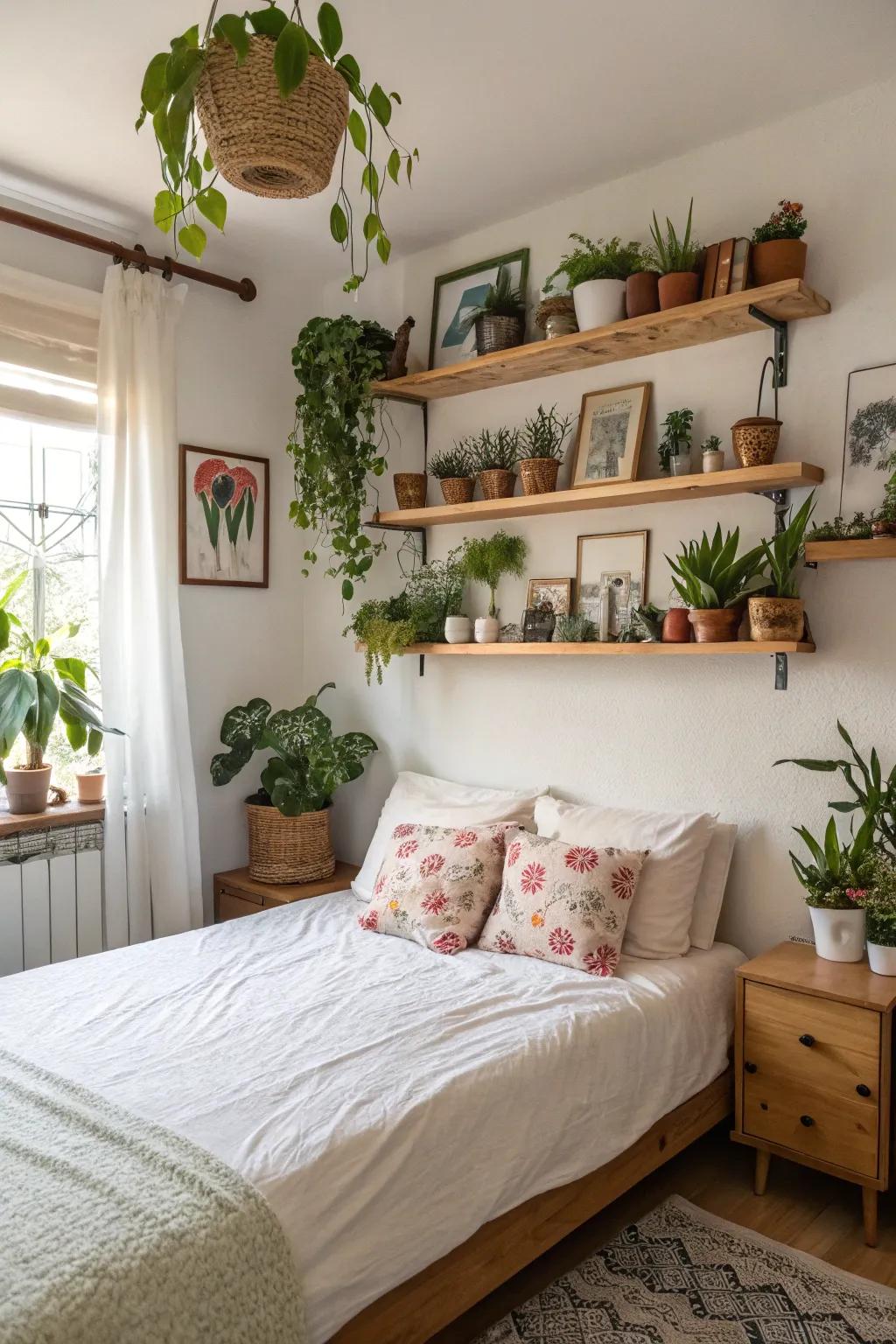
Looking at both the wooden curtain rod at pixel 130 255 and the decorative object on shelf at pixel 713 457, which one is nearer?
the decorative object on shelf at pixel 713 457

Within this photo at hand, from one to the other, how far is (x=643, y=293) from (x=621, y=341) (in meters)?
0.14

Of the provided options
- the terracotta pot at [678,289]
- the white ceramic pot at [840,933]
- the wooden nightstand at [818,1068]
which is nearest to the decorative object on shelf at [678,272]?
the terracotta pot at [678,289]

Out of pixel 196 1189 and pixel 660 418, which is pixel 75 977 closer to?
pixel 196 1189

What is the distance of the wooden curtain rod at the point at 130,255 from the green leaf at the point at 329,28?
6.03ft

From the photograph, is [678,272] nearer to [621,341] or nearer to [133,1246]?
[621,341]

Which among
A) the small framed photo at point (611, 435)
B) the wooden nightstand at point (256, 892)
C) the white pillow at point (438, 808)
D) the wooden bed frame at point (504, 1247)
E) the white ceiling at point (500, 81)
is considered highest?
the white ceiling at point (500, 81)

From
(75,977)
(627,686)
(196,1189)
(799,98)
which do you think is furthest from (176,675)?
(799,98)

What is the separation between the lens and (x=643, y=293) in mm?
2777

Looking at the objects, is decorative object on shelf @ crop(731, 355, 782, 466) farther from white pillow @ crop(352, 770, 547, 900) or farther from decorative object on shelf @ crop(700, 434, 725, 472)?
white pillow @ crop(352, 770, 547, 900)

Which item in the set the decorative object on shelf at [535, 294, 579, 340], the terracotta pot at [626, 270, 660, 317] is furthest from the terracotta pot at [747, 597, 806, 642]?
the decorative object on shelf at [535, 294, 579, 340]

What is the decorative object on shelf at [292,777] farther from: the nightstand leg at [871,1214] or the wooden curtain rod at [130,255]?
the nightstand leg at [871,1214]

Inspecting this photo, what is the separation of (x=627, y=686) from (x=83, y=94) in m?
2.19

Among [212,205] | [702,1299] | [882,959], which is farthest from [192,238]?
[702,1299]

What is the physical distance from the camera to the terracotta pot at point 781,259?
2.55m
